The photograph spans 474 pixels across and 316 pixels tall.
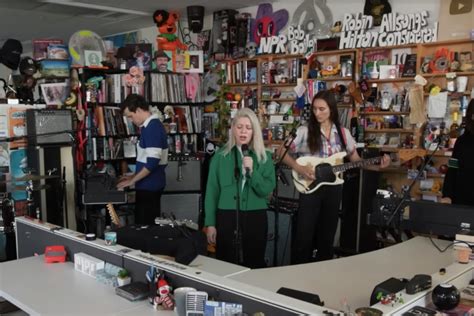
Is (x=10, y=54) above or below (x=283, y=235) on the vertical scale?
above

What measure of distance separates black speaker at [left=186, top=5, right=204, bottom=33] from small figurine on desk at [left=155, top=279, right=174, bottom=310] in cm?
520

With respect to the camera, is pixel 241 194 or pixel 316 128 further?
pixel 316 128

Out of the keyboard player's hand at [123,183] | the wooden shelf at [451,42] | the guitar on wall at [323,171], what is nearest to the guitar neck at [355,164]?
the guitar on wall at [323,171]

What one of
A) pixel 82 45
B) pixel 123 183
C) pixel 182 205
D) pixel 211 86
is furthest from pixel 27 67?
pixel 211 86

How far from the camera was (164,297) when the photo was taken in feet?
5.87

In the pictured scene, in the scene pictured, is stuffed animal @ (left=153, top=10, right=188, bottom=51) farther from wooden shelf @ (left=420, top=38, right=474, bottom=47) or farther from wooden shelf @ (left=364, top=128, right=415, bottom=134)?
wooden shelf @ (left=420, top=38, right=474, bottom=47)

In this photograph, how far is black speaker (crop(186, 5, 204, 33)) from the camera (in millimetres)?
6414

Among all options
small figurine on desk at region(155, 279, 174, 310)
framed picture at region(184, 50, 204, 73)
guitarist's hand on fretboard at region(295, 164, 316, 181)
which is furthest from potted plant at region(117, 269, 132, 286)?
framed picture at region(184, 50, 204, 73)

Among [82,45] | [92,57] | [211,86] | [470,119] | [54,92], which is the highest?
[82,45]

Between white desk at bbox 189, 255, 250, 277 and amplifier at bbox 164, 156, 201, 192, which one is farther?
amplifier at bbox 164, 156, 201, 192

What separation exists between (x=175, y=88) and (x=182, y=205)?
5.43 ft

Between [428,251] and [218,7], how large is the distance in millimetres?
4979

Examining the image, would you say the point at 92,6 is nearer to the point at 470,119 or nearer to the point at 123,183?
the point at 123,183

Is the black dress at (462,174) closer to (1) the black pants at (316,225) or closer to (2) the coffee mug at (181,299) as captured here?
(1) the black pants at (316,225)
